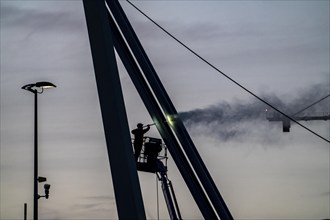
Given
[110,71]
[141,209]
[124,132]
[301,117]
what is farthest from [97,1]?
[301,117]

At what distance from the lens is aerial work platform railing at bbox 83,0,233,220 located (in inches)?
571

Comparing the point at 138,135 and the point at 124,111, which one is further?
the point at 138,135

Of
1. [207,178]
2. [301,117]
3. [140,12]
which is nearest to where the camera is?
[140,12]

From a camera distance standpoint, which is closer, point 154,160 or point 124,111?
point 124,111

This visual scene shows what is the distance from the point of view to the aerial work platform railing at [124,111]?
1451cm

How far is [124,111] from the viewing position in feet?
48.9

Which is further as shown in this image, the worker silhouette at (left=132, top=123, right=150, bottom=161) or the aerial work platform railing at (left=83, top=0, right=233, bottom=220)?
the worker silhouette at (left=132, top=123, right=150, bottom=161)

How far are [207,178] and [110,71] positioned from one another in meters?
8.16

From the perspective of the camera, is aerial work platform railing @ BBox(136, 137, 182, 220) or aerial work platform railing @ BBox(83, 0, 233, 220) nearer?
aerial work platform railing @ BBox(83, 0, 233, 220)

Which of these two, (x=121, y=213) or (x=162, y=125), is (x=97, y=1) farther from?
(x=162, y=125)

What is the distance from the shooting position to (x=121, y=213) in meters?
14.1

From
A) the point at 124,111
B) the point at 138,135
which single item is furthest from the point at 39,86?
the point at 124,111

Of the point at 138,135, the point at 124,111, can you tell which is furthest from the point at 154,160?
the point at 124,111

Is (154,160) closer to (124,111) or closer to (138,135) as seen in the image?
(138,135)
